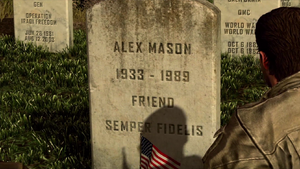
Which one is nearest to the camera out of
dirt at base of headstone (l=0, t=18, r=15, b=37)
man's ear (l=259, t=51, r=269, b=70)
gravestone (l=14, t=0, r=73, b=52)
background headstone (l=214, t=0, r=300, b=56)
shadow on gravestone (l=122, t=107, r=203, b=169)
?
man's ear (l=259, t=51, r=269, b=70)

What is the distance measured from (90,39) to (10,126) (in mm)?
1818

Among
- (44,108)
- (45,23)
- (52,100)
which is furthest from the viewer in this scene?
(45,23)

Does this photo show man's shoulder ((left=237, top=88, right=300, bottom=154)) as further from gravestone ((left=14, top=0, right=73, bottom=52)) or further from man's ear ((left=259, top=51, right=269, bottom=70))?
gravestone ((left=14, top=0, right=73, bottom=52))

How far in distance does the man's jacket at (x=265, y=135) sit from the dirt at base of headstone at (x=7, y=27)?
1037cm

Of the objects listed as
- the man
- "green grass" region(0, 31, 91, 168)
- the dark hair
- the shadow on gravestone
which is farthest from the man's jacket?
"green grass" region(0, 31, 91, 168)

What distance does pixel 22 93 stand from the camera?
7.53 metres

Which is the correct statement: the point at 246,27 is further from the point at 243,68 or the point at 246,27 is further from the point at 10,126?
the point at 10,126

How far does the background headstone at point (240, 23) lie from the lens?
9391 mm

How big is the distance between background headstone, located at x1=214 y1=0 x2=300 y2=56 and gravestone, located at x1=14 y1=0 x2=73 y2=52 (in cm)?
253

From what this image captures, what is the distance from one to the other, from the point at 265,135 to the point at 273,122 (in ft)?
0.17

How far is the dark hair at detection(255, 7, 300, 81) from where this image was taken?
82.9 inches

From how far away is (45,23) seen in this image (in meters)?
10.4

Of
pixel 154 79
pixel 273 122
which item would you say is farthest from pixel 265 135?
pixel 154 79

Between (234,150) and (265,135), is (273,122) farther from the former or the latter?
(234,150)
